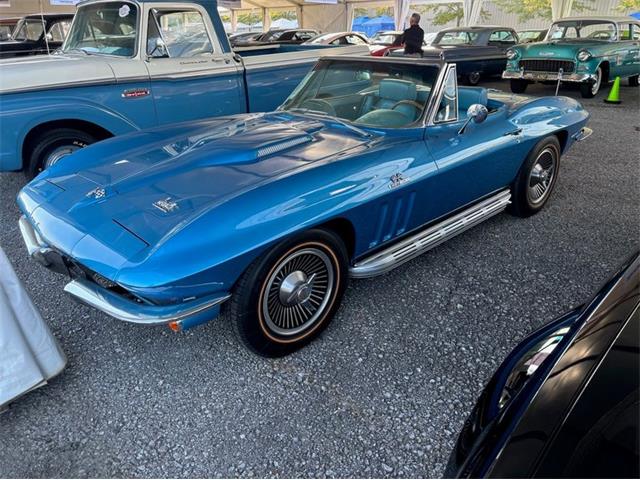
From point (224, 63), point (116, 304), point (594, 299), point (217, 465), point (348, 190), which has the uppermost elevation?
point (224, 63)

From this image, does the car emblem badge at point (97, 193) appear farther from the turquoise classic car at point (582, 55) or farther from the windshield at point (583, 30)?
the windshield at point (583, 30)

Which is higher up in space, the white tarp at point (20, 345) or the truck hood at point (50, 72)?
the truck hood at point (50, 72)

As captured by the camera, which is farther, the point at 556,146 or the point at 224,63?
the point at 224,63

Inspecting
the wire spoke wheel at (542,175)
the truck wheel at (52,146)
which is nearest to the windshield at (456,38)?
the wire spoke wheel at (542,175)

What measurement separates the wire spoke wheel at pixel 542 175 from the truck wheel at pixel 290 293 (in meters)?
2.33

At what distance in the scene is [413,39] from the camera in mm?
11234

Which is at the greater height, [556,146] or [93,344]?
[556,146]

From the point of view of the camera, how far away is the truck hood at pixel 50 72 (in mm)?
4297

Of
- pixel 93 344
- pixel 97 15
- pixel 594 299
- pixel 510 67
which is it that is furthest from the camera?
pixel 510 67

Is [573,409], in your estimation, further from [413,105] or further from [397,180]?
[413,105]

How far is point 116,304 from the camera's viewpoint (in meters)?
2.06

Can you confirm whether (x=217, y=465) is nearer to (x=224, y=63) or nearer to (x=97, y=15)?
(x=224, y=63)

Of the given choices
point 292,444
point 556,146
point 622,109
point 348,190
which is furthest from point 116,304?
point 622,109

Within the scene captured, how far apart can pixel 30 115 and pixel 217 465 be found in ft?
12.9
